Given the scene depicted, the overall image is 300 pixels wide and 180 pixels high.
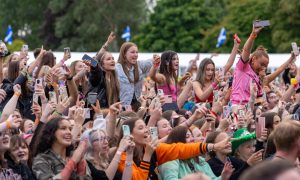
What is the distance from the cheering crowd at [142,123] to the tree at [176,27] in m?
44.8

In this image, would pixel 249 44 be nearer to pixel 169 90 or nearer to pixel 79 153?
pixel 169 90

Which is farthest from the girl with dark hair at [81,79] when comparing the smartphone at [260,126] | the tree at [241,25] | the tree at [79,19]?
the tree at [79,19]

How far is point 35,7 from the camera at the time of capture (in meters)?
71.4

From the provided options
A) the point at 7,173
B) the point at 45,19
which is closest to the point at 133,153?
the point at 7,173

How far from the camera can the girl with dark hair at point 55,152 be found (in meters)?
8.91

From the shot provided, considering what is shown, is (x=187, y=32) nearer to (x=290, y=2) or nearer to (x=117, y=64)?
(x=290, y=2)

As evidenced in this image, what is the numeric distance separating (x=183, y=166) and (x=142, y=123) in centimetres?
69

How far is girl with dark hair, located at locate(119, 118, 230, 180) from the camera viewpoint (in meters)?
9.94

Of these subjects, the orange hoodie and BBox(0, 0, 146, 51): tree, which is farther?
BBox(0, 0, 146, 51): tree

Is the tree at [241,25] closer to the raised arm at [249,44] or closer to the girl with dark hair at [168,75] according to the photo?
the girl with dark hair at [168,75]

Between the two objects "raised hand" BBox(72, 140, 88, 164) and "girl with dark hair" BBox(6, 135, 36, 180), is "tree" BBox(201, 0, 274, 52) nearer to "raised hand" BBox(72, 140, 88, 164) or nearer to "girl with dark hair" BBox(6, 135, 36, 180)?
"girl with dark hair" BBox(6, 135, 36, 180)

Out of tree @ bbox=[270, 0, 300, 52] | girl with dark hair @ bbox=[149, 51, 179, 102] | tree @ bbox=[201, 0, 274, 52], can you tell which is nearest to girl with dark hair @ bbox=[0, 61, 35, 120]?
girl with dark hair @ bbox=[149, 51, 179, 102]

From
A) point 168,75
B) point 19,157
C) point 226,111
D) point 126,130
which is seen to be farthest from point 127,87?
point 19,157

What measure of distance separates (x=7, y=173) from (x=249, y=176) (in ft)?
13.8
